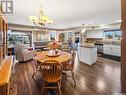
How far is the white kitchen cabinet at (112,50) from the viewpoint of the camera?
6734 mm

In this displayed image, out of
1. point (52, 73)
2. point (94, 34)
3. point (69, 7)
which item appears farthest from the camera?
point (94, 34)

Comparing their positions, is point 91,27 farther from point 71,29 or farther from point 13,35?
point 13,35

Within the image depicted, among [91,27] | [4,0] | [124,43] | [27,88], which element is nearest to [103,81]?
[124,43]

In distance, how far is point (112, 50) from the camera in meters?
7.20

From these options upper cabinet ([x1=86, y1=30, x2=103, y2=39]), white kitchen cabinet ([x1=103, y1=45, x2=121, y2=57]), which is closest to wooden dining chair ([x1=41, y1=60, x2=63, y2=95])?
white kitchen cabinet ([x1=103, y1=45, x2=121, y2=57])

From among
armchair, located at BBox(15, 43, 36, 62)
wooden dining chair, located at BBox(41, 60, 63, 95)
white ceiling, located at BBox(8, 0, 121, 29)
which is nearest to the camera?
wooden dining chair, located at BBox(41, 60, 63, 95)

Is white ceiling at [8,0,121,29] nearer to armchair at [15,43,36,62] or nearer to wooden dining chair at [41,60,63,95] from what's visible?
armchair at [15,43,36,62]

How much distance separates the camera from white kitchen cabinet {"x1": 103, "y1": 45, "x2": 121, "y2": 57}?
22.1 feet

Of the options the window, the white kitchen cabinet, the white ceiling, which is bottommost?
the white kitchen cabinet

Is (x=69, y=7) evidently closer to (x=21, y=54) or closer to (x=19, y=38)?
(x=21, y=54)

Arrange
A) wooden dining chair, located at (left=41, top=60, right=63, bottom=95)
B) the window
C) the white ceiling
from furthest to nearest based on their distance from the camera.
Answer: the window → the white ceiling → wooden dining chair, located at (left=41, top=60, right=63, bottom=95)

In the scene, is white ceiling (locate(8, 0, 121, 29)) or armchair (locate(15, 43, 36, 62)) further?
armchair (locate(15, 43, 36, 62))

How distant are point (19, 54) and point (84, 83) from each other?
414cm

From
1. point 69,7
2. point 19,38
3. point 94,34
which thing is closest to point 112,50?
point 94,34
